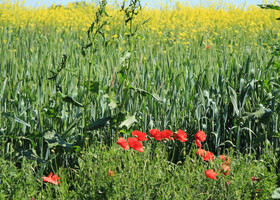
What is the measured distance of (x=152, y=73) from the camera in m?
3.15

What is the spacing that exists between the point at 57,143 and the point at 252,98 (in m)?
1.49

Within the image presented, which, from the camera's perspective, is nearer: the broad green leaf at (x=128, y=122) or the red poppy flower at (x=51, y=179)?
the red poppy flower at (x=51, y=179)

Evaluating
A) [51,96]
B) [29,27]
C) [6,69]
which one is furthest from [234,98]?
[29,27]

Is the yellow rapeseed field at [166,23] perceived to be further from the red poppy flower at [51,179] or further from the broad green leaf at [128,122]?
the red poppy flower at [51,179]

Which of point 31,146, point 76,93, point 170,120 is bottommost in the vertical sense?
point 31,146

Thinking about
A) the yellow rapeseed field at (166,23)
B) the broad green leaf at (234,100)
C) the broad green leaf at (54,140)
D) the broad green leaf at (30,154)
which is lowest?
the broad green leaf at (30,154)

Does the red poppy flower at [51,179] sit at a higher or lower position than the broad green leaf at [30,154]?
higher

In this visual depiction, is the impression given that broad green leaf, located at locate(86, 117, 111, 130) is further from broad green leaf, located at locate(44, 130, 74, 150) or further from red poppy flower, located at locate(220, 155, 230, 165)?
red poppy flower, located at locate(220, 155, 230, 165)

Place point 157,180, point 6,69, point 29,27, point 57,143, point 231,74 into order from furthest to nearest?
1. point 29,27
2. point 6,69
3. point 231,74
4. point 57,143
5. point 157,180

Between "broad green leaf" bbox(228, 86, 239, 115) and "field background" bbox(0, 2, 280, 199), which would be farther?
"broad green leaf" bbox(228, 86, 239, 115)

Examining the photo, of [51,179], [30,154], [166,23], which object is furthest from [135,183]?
[166,23]

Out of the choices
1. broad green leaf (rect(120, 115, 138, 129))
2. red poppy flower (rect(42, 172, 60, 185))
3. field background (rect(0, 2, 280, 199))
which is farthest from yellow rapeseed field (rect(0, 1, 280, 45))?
red poppy flower (rect(42, 172, 60, 185))

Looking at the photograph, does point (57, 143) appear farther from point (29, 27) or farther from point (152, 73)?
point (29, 27)

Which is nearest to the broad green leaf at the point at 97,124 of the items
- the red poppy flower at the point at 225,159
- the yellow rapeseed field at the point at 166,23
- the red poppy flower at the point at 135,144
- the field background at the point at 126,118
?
the field background at the point at 126,118
